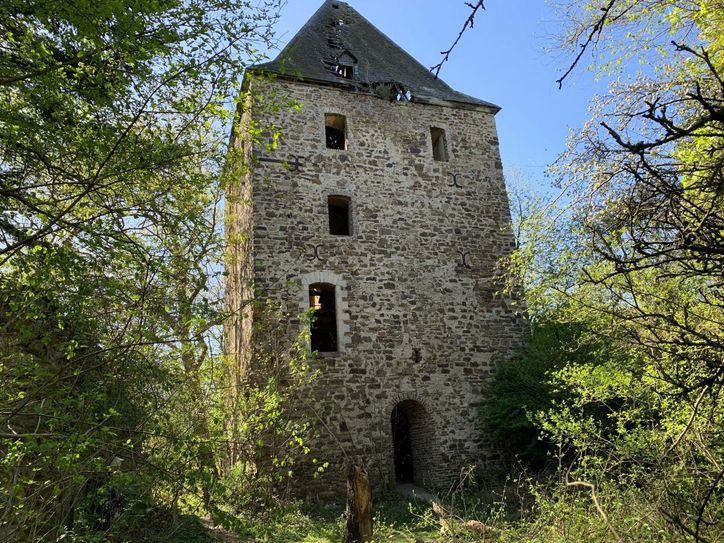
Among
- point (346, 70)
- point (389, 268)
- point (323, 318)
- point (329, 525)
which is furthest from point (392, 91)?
point (329, 525)

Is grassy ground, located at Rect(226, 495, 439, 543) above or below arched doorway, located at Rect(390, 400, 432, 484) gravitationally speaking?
below

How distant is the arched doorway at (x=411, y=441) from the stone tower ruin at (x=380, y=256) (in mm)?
34

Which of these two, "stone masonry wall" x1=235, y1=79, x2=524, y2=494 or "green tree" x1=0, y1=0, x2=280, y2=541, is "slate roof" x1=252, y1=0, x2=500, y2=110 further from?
"green tree" x1=0, y1=0, x2=280, y2=541

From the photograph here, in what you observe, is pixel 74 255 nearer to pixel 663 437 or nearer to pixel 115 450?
pixel 115 450

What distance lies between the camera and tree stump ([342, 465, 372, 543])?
5781 mm

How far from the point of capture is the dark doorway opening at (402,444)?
10664mm

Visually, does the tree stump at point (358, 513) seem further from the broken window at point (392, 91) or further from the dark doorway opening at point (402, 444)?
the broken window at point (392, 91)

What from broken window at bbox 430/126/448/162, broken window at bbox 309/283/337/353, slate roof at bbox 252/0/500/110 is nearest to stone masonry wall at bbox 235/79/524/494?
broken window at bbox 430/126/448/162

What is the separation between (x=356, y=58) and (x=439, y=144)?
2972mm

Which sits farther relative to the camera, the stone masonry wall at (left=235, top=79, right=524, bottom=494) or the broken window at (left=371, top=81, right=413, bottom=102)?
the broken window at (left=371, top=81, right=413, bottom=102)

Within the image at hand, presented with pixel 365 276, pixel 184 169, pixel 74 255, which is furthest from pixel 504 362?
pixel 74 255

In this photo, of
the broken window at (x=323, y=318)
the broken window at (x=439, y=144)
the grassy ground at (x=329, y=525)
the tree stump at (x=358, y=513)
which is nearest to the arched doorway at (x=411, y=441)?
the grassy ground at (x=329, y=525)

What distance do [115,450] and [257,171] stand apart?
7337 mm

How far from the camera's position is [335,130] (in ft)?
41.0
